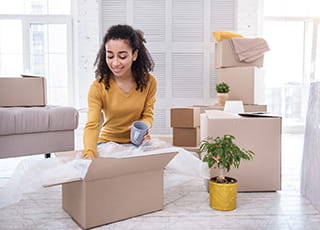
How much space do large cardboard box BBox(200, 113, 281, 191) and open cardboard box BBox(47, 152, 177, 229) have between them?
Result: 1.51ft

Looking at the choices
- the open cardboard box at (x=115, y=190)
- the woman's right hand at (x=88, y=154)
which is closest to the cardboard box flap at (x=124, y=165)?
the open cardboard box at (x=115, y=190)

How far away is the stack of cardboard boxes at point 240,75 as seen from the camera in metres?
3.46

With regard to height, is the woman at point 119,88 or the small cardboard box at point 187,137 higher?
the woman at point 119,88

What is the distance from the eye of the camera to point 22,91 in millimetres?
2578

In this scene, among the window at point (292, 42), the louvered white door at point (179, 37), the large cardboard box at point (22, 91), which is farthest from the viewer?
the window at point (292, 42)

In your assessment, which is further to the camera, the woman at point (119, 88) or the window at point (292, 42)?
the window at point (292, 42)

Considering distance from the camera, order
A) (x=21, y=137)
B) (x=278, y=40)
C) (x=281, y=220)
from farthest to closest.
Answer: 1. (x=278, y=40)
2. (x=21, y=137)
3. (x=281, y=220)

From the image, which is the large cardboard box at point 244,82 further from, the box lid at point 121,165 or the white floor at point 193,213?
the box lid at point 121,165

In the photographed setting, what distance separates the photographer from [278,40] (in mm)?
4406

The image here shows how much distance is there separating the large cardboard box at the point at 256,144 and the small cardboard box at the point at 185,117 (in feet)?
→ 2.36

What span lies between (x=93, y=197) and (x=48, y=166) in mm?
236

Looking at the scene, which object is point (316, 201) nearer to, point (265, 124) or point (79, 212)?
point (265, 124)

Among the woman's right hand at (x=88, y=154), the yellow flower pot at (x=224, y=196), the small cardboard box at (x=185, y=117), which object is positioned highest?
the small cardboard box at (x=185, y=117)

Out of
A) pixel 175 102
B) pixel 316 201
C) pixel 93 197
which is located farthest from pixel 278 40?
pixel 93 197
